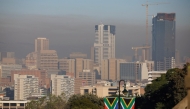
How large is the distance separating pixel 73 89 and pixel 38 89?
26.2 ft

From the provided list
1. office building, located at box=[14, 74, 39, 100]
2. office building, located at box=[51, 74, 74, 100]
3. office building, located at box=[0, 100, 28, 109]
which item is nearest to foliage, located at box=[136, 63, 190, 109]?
office building, located at box=[0, 100, 28, 109]

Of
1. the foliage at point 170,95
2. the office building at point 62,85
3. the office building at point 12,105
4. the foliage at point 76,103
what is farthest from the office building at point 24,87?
the foliage at point 170,95

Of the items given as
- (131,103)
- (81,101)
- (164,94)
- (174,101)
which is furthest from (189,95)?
(81,101)

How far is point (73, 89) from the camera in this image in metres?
186

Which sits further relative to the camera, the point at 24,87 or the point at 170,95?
the point at 24,87

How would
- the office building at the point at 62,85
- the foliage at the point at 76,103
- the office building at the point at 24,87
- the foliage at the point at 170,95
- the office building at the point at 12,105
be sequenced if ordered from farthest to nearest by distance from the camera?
the office building at the point at 62,85 → the office building at the point at 24,87 → the office building at the point at 12,105 → the foliage at the point at 76,103 → the foliage at the point at 170,95

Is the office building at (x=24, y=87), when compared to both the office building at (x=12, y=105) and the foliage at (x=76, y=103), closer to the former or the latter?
the office building at (x=12, y=105)

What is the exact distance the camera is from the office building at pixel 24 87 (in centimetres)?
16474

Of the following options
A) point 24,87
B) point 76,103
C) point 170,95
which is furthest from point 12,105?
point 24,87

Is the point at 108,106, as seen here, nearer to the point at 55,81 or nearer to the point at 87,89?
the point at 87,89

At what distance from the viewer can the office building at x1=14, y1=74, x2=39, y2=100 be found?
16474cm

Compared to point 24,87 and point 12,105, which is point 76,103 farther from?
point 24,87

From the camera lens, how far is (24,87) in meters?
171

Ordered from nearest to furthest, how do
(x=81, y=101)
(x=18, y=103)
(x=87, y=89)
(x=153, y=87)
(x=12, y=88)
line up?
(x=81, y=101), (x=153, y=87), (x=18, y=103), (x=87, y=89), (x=12, y=88)
